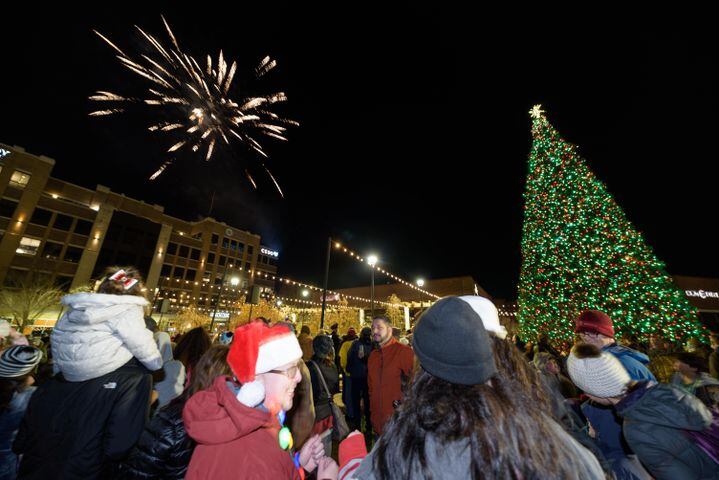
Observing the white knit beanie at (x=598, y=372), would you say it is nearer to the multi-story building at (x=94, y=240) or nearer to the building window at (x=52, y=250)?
the multi-story building at (x=94, y=240)

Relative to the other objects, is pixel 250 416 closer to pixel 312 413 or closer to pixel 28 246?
pixel 312 413

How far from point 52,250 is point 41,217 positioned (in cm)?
437

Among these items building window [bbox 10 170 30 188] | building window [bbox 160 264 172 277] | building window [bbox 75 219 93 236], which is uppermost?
building window [bbox 10 170 30 188]

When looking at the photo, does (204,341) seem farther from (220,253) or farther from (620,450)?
(220,253)

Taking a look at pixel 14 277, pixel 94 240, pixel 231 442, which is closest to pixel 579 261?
pixel 231 442

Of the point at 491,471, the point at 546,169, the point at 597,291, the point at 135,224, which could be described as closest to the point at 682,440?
the point at 491,471

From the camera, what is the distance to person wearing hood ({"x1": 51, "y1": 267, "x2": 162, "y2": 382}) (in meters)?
2.08

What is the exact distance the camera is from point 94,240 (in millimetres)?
36938

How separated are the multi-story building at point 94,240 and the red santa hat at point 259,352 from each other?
15.8m

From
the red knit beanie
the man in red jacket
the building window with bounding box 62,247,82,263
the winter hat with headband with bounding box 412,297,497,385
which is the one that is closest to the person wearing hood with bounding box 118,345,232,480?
the winter hat with headband with bounding box 412,297,497,385

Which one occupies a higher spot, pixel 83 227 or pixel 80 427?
pixel 83 227

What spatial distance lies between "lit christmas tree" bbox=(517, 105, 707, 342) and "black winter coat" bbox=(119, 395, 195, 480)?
44.8ft

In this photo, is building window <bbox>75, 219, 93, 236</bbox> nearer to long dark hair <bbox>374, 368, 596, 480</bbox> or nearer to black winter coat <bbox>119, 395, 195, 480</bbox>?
black winter coat <bbox>119, 395, 195, 480</bbox>

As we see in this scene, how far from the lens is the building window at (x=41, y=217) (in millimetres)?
32844
